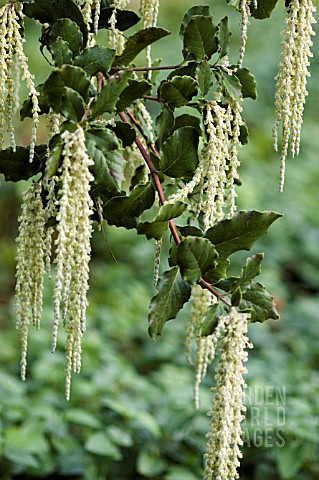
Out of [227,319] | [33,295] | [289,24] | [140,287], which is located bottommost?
[227,319]

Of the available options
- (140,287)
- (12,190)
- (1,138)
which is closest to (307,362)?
(140,287)

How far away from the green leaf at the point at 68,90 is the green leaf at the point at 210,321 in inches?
13.8

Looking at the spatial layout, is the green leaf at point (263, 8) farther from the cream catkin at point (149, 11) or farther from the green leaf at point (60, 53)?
the green leaf at point (60, 53)

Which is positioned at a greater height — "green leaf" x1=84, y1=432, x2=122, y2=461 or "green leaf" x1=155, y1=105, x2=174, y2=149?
"green leaf" x1=155, y1=105, x2=174, y2=149

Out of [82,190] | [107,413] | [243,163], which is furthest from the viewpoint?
[243,163]

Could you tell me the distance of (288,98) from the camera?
A: 1217mm

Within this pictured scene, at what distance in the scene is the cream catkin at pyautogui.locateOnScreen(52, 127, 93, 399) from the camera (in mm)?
990

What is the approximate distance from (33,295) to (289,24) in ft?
2.11

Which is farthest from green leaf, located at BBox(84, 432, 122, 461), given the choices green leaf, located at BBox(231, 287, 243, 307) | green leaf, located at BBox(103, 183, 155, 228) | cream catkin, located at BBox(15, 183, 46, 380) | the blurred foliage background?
green leaf, located at BBox(231, 287, 243, 307)

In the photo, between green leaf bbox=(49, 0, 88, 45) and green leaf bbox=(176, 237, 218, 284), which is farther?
green leaf bbox=(49, 0, 88, 45)

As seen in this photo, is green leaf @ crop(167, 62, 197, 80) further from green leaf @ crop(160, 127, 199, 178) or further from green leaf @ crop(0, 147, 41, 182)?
green leaf @ crop(0, 147, 41, 182)

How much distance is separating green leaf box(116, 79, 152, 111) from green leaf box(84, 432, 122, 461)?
5.52ft

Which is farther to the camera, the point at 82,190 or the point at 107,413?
the point at 107,413

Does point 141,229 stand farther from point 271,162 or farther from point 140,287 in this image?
point 271,162
